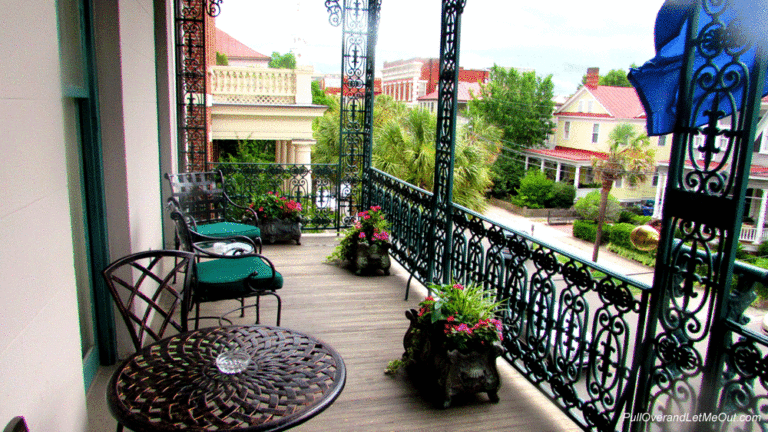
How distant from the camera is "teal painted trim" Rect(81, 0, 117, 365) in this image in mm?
2633

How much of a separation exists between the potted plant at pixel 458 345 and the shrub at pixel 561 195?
30.6 meters

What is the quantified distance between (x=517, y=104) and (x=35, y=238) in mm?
40795

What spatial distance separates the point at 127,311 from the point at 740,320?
96.6 inches

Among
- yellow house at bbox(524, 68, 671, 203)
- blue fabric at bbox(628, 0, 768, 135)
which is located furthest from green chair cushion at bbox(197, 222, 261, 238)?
yellow house at bbox(524, 68, 671, 203)

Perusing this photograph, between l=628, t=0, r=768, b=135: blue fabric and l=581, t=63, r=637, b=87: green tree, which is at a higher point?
l=581, t=63, r=637, b=87: green tree

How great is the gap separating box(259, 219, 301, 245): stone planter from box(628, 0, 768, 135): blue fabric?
15.8 ft

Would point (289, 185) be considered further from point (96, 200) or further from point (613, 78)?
point (613, 78)

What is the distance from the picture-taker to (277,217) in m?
6.38

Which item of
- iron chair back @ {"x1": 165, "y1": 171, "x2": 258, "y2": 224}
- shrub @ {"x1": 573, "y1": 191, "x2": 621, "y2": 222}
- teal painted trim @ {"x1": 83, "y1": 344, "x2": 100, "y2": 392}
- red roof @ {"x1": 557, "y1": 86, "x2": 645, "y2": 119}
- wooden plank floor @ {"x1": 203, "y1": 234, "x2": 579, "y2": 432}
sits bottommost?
shrub @ {"x1": 573, "y1": 191, "x2": 621, "y2": 222}

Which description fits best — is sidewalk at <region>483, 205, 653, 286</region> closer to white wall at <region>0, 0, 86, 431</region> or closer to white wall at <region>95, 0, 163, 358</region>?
white wall at <region>95, 0, 163, 358</region>

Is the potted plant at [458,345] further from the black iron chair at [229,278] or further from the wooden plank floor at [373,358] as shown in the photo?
the black iron chair at [229,278]

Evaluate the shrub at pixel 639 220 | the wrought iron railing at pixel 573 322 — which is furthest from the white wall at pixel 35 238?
the shrub at pixel 639 220

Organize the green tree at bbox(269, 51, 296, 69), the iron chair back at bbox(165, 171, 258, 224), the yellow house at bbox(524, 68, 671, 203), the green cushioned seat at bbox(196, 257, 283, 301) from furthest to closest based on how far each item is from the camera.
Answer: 1. the green tree at bbox(269, 51, 296, 69)
2. the yellow house at bbox(524, 68, 671, 203)
3. the iron chair back at bbox(165, 171, 258, 224)
4. the green cushioned seat at bbox(196, 257, 283, 301)

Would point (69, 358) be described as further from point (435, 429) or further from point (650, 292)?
point (650, 292)
